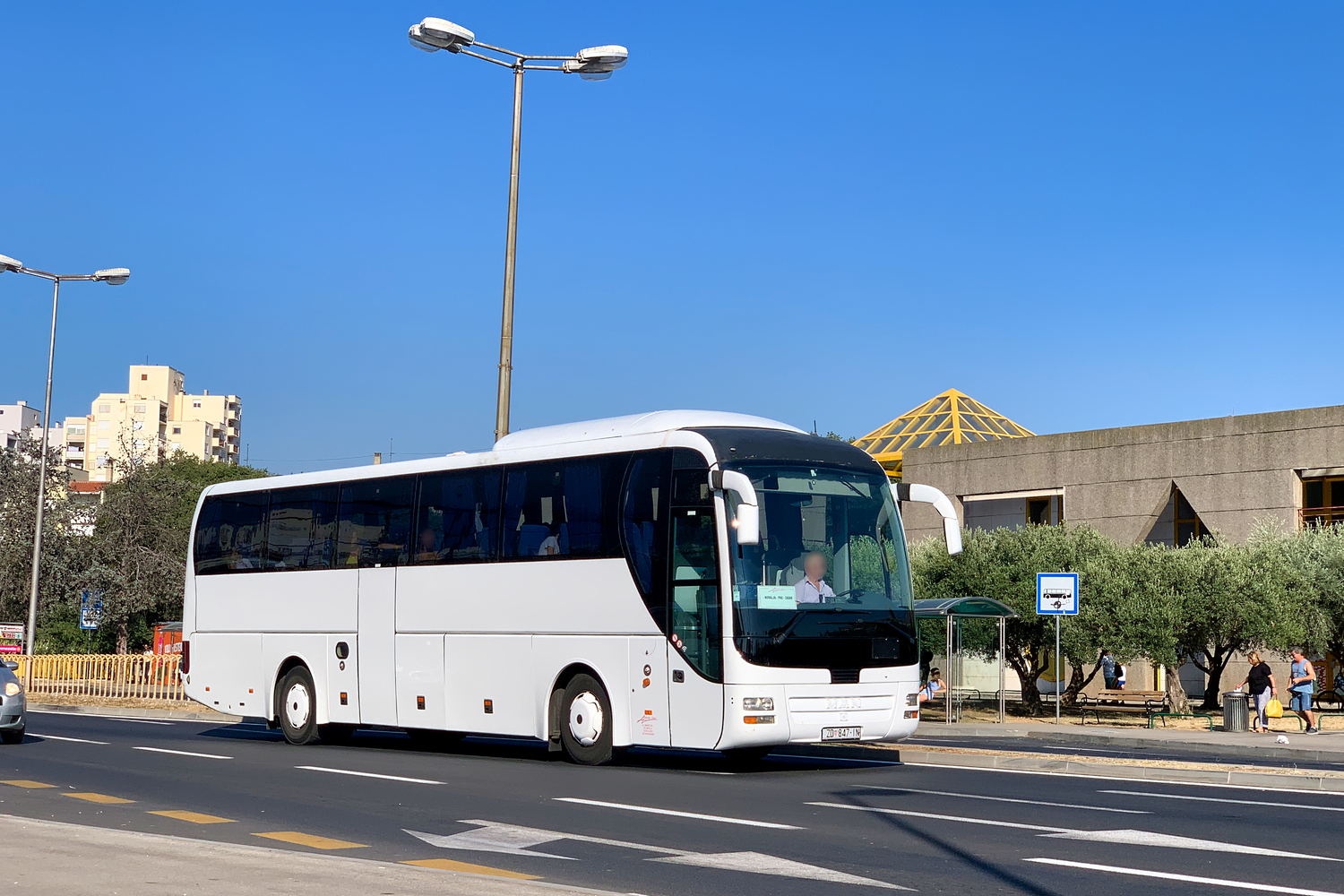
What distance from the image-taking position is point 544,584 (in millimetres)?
17359

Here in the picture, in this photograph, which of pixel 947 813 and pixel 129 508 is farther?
pixel 129 508

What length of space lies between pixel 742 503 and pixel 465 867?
6.44m

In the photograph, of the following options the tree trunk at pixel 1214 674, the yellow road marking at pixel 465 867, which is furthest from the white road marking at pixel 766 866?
the tree trunk at pixel 1214 674

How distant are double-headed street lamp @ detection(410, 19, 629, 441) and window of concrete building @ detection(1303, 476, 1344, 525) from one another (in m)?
28.5

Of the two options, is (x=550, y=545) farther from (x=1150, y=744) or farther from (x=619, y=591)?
(x=1150, y=744)

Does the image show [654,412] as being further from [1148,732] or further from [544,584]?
[1148,732]

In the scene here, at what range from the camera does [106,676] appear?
37.5m

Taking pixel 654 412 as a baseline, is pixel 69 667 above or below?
below

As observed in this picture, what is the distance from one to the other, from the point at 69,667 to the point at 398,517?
2214 cm

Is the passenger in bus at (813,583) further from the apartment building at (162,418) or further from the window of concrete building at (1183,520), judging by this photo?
the apartment building at (162,418)

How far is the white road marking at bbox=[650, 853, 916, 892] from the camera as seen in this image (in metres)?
8.86

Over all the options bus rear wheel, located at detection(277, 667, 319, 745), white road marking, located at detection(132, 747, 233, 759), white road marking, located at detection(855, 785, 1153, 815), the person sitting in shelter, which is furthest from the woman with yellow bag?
white road marking, located at detection(132, 747, 233, 759)

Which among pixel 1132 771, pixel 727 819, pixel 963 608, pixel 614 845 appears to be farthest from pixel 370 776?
pixel 963 608

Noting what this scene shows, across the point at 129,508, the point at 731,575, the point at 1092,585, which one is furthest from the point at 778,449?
the point at 129,508
